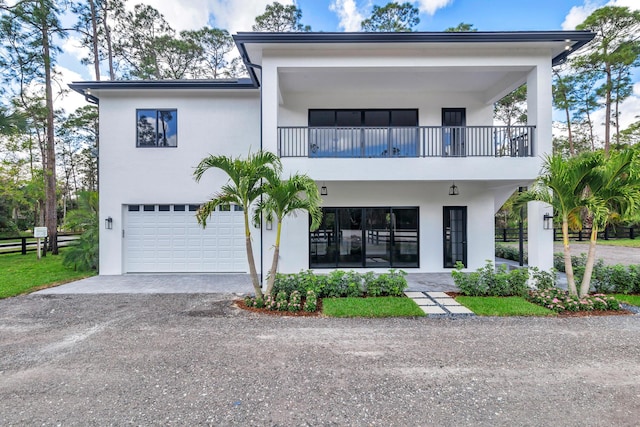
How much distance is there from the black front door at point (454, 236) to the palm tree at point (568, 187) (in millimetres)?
3031

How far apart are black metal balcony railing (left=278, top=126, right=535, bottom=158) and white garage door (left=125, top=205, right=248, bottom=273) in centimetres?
336

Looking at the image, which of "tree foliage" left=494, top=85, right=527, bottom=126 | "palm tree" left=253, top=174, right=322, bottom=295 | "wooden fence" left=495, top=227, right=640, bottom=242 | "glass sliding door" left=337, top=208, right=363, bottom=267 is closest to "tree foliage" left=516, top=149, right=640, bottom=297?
"glass sliding door" left=337, top=208, right=363, bottom=267

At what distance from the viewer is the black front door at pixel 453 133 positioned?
8797 mm

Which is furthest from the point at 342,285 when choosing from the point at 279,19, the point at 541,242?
the point at 279,19

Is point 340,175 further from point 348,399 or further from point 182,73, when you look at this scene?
point 182,73

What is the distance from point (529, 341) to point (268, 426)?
403 centimetres

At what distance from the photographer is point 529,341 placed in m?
4.44

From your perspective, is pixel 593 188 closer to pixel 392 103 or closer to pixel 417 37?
pixel 417 37

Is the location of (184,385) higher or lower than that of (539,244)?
lower

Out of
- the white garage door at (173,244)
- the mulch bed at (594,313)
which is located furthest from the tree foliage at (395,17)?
the mulch bed at (594,313)

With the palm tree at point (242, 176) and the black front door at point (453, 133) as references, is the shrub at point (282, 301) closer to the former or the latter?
the palm tree at point (242, 176)

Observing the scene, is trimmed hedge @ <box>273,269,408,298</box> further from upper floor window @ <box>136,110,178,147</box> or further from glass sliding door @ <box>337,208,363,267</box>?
upper floor window @ <box>136,110,178,147</box>

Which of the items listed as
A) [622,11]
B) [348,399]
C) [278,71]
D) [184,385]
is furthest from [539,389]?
[622,11]

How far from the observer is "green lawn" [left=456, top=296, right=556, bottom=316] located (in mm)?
5594
